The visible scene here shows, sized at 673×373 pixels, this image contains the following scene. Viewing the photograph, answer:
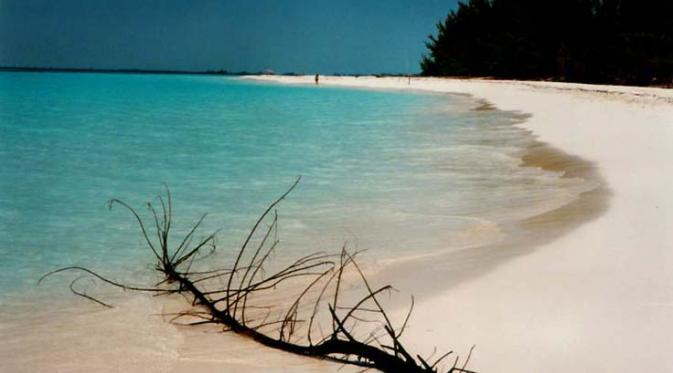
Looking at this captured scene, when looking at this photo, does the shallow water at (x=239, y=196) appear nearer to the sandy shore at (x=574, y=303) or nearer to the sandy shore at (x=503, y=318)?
the sandy shore at (x=503, y=318)

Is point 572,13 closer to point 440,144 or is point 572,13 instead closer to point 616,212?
point 440,144

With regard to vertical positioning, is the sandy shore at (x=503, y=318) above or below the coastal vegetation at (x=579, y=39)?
below

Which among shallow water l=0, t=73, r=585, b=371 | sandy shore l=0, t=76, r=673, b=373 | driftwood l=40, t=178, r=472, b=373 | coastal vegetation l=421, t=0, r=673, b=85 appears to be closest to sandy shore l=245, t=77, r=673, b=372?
sandy shore l=0, t=76, r=673, b=373

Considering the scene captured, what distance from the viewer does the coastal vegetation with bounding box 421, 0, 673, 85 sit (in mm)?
25453

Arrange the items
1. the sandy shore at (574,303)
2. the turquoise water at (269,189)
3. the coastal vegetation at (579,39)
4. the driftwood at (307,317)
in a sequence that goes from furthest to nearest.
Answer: the coastal vegetation at (579,39) → the turquoise water at (269,189) → the sandy shore at (574,303) → the driftwood at (307,317)

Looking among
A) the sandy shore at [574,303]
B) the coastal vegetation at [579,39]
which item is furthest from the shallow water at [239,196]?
the coastal vegetation at [579,39]

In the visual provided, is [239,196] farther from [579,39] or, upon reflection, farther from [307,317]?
[579,39]

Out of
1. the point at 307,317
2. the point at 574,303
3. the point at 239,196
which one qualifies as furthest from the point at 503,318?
the point at 239,196

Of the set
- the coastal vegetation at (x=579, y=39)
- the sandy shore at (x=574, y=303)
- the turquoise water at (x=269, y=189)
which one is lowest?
the turquoise water at (x=269, y=189)

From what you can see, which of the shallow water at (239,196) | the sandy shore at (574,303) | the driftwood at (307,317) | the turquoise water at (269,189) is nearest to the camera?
the driftwood at (307,317)

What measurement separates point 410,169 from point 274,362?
4.05 m

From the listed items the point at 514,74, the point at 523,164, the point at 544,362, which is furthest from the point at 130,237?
the point at 514,74

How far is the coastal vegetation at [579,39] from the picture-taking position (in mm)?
25453

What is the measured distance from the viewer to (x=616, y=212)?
3156 mm
